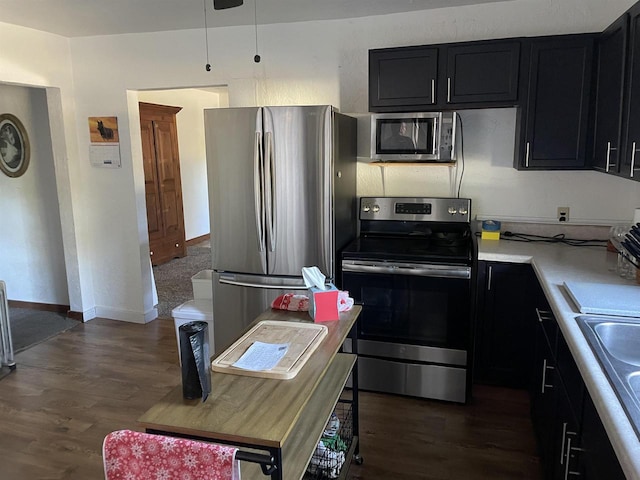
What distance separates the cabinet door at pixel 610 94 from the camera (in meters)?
2.35

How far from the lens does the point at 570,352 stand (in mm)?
1730

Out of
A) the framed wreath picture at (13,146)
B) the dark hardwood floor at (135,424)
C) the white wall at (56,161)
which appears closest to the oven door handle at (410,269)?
the dark hardwood floor at (135,424)

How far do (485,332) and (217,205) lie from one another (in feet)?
6.01

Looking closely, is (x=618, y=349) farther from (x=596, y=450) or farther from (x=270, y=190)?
(x=270, y=190)

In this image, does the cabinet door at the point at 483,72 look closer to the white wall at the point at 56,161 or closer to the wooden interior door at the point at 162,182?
the white wall at the point at 56,161

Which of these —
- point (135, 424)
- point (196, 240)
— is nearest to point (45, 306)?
point (135, 424)

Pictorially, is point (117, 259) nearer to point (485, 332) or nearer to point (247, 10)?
point (247, 10)

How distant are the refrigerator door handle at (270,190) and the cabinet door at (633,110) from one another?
182cm

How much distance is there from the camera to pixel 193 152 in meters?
7.70

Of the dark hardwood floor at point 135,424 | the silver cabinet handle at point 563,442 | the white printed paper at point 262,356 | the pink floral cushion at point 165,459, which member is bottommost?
the dark hardwood floor at point 135,424

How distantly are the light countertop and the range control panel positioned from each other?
0.86 feet

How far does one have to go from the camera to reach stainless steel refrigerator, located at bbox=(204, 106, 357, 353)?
2.97 m

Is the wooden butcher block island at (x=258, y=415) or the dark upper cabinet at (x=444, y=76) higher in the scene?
the dark upper cabinet at (x=444, y=76)

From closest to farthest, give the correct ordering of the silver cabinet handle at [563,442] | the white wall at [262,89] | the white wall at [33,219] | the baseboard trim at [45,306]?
1. the silver cabinet handle at [563,442]
2. the white wall at [262,89]
3. the white wall at [33,219]
4. the baseboard trim at [45,306]
